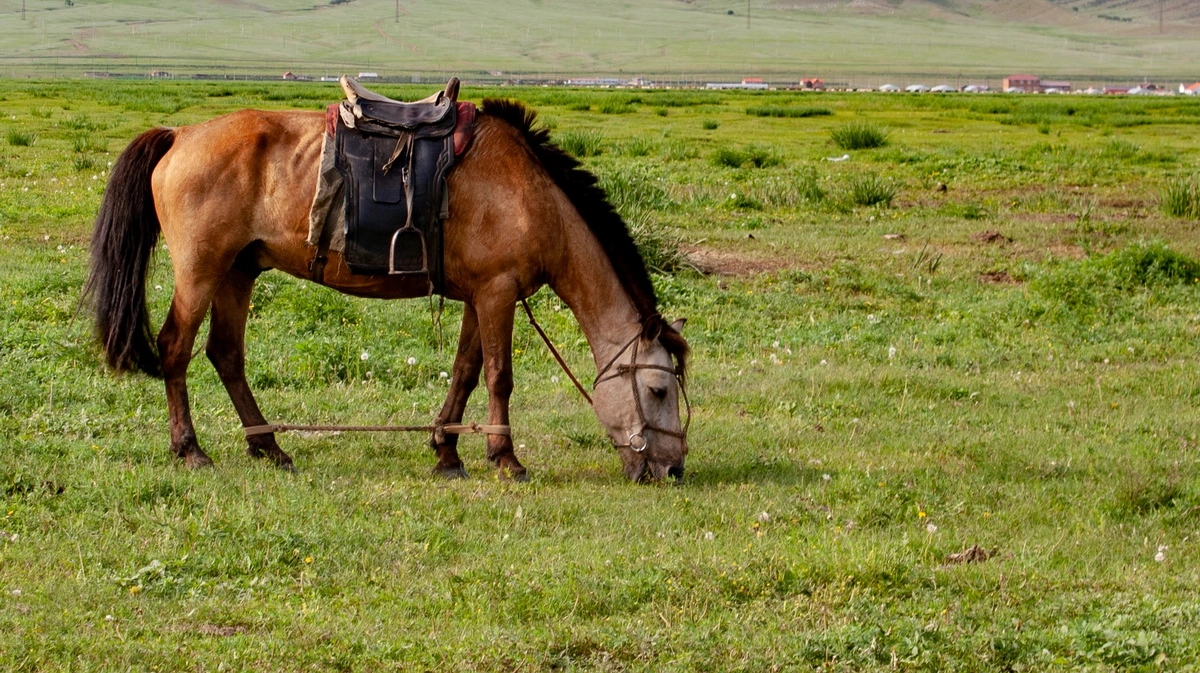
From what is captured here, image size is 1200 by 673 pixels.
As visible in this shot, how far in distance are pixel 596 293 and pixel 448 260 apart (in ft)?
3.04

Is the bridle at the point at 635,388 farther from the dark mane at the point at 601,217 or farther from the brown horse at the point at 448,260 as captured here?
the dark mane at the point at 601,217

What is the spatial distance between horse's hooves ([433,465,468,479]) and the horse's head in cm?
95

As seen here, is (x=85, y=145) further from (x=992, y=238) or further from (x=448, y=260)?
(x=448, y=260)

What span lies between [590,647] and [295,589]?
1.40 m

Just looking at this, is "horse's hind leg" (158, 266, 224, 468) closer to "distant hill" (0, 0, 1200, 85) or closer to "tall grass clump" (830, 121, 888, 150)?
"tall grass clump" (830, 121, 888, 150)

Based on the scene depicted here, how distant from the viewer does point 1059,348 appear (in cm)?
1151

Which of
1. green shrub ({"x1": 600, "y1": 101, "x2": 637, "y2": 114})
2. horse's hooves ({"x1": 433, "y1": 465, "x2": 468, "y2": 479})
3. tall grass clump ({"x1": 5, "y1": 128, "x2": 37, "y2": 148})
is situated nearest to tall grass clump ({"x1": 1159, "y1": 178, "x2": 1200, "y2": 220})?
horse's hooves ({"x1": 433, "y1": 465, "x2": 468, "y2": 479})

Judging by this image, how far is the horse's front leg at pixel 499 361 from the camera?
24.8 ft

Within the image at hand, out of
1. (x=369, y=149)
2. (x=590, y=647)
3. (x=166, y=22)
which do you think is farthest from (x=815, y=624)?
(x=166, y=22)

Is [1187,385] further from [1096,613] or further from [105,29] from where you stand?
[105,29]

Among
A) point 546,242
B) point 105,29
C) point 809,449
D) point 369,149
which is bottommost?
point 809,449

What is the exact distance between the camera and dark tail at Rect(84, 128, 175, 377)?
307 inches

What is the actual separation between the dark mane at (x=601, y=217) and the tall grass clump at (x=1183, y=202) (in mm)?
14354

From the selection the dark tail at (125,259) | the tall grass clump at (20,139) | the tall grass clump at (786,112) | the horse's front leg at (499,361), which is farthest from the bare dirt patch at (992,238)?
the tall grass clump at (786,112)
